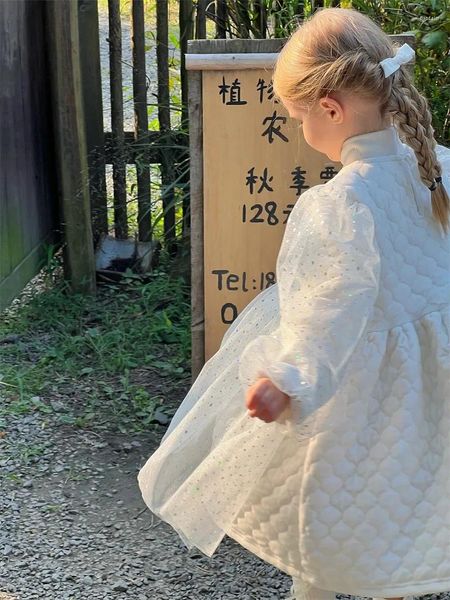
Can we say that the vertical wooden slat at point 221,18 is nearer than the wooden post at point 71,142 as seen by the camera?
No

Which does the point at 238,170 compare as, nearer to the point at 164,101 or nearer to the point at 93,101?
the point at 164,101

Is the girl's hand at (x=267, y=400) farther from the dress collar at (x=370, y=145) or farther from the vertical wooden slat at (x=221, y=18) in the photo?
the vertical wooden slat at (x=221, y=18)

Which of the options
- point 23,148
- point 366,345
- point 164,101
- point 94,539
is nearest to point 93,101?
point 164,101

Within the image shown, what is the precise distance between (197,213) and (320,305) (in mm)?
1059

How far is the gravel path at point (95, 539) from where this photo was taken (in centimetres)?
252

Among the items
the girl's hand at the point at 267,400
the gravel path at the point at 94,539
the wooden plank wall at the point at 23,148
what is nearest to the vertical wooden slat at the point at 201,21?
the wooden plank wall at the point at 23,148

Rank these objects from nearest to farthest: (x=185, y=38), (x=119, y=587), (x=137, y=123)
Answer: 1. (x=119, y=587)
2. (x=185, y=38)
3. (x=137, y=123)

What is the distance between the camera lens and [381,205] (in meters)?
1.81

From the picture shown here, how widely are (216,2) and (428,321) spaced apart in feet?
9.50

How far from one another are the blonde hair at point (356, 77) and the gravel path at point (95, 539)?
1.23 metres

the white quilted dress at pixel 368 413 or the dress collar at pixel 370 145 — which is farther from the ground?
the dress collar at pixel 370 145

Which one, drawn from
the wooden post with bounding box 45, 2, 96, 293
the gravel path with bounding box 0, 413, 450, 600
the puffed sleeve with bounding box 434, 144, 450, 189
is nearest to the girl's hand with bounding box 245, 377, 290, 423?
the puffed sleeve with bounding box 434, 144, 450, 189

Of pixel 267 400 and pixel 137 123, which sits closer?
pixel 267 400

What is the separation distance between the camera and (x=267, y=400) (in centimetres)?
166
